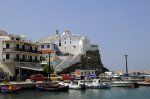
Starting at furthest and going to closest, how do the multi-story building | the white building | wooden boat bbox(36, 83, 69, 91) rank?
the white building → the multi-story building → wooden boat bbox(36, 83, 69, 91)

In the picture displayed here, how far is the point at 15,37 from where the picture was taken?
256 feet

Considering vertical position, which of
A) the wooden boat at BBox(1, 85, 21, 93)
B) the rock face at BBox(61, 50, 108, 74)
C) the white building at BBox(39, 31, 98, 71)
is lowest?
the wooden boat at BBox(1, 85, 21, 93)

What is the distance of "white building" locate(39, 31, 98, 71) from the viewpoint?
309ft

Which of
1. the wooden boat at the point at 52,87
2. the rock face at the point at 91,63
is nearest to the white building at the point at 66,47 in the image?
the rock face at the point at 91,63

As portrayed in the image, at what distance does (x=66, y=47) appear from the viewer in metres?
104

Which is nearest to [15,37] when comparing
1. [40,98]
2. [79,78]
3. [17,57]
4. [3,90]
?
[17,57]

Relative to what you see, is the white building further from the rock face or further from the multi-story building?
the multi-story building

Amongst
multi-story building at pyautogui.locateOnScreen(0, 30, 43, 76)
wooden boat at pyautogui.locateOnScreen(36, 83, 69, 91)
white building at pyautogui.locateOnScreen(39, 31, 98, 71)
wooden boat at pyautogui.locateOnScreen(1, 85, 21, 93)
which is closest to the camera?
wooden boat at pyautogui.locateOnScreen(1, 85, 21, 93)

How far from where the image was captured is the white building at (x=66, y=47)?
94188 mm

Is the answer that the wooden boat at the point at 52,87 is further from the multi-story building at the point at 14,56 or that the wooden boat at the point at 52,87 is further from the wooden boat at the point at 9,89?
the multi-story building at the point at 14,56

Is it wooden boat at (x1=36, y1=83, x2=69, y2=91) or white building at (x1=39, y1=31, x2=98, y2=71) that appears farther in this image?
white building at (x1=39, y1=31, x2=98, y2=71)

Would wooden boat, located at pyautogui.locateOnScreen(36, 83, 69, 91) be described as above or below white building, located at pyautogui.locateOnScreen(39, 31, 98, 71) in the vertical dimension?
below

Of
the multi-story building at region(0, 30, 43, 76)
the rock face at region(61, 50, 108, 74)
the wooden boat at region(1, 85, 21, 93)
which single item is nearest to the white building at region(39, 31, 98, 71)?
the rock face at region(61, 50, 108, 74)

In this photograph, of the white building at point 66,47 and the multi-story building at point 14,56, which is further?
the white building at point 66,47
